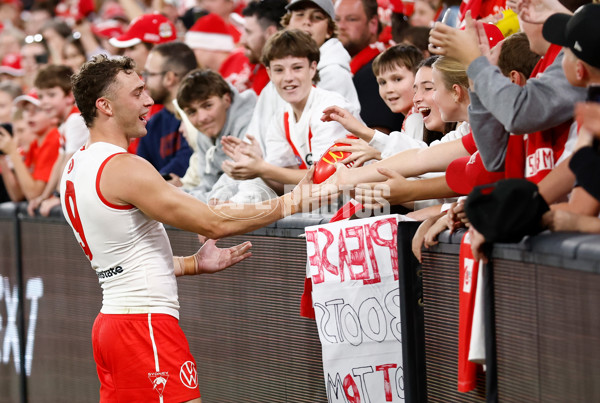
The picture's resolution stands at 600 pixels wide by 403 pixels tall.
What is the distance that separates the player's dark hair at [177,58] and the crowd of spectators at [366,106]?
0.01m

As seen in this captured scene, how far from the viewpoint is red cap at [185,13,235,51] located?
9.23 meters

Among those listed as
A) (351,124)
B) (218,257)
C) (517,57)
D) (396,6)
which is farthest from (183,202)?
(396,6)

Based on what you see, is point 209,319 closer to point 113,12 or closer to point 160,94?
point 160,94

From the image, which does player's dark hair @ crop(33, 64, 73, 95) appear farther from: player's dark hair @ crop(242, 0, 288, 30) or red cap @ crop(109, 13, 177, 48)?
player's dark hair @ crop(242, 0, 288, 30)

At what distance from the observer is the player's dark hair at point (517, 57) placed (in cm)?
423

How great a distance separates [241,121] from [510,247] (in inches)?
153

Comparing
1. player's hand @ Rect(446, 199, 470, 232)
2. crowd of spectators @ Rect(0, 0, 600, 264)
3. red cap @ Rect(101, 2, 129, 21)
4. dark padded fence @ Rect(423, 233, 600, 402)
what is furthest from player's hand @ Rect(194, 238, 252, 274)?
red cap @ Rect(101, 2, 129, 21)

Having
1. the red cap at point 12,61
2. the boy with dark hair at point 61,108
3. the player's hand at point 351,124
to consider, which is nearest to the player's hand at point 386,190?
the player's hand at point 351,124

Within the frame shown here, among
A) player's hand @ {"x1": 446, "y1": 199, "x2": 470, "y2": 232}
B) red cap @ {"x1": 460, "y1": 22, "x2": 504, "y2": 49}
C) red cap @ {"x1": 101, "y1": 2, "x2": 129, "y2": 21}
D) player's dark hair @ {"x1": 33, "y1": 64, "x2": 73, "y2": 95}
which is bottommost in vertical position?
player's hand @ {"x1": 446, "y1": 199, "x2": 470, "y2": 232}

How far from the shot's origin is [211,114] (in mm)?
6980

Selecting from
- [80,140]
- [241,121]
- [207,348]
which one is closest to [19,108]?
[80,140]

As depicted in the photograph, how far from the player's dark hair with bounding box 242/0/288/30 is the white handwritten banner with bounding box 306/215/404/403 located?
366 cm

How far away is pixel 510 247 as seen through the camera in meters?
3.56

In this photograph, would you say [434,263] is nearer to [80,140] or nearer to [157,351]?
[157,351]
